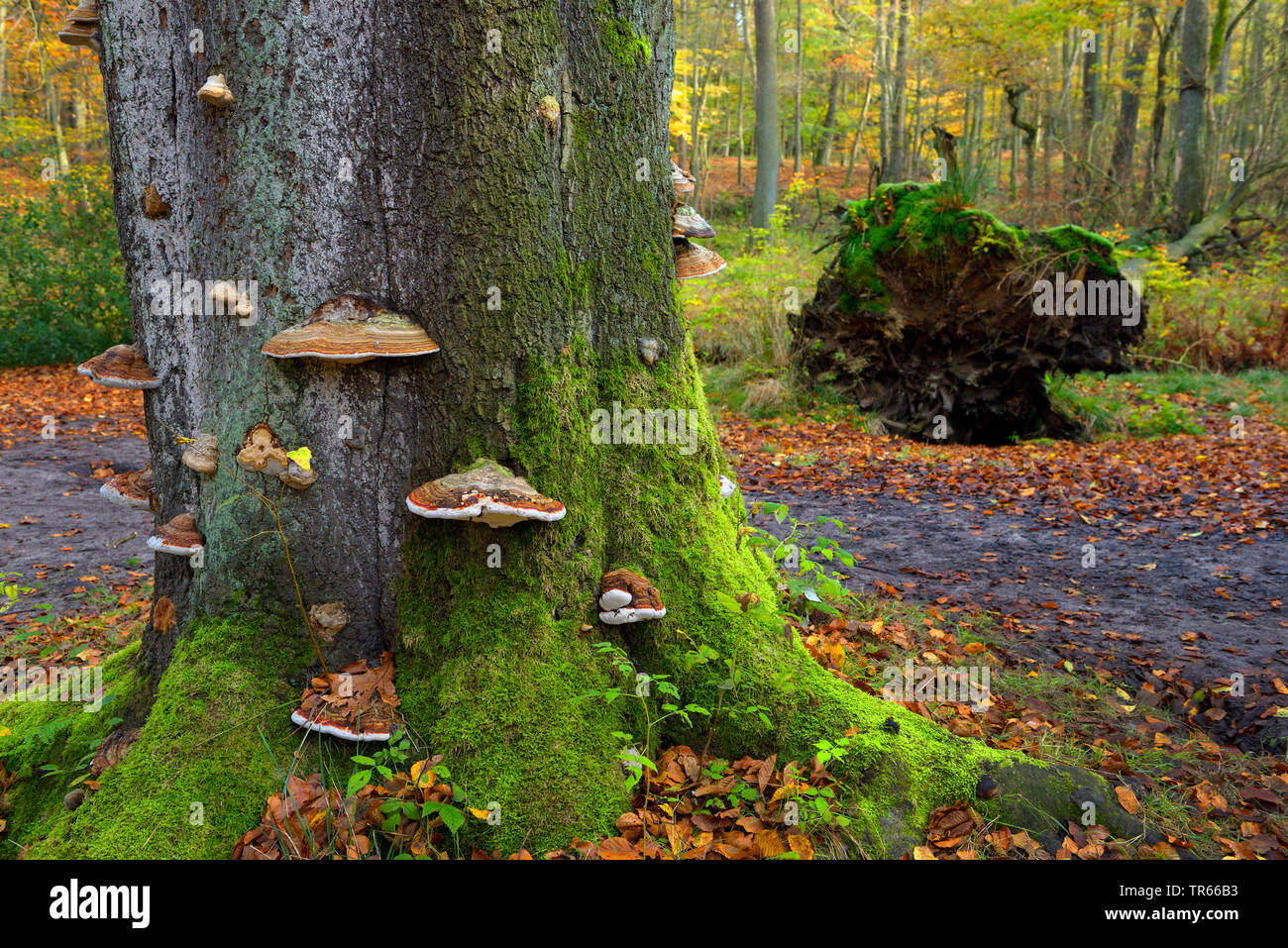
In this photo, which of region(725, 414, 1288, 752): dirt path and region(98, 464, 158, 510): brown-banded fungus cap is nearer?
region(98, 464, 158, 510): brown-banded fungus cap

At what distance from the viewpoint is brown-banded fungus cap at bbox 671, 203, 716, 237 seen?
3281mm

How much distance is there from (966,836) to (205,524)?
9.54 ft

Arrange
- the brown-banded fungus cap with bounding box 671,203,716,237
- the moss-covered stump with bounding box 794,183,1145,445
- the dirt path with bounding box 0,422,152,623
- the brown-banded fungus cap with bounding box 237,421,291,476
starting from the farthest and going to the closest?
the moss-covered stump with bounding box 794,183,1145,445 < the dirt path with bounding box 0,422,152,623 < the brown-banded fungus cap with bounding box 671,203,716,237 < the brown-banded fungus cap with bounding box 237,421,291,476

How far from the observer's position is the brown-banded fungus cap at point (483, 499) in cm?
235

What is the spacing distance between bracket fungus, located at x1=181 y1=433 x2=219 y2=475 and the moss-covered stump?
381 inches

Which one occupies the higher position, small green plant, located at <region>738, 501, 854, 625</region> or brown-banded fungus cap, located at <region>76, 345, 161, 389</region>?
brown-banded fungus cap, located at <region>76, 345, 161, 389</region>

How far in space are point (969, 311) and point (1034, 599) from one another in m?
6.49

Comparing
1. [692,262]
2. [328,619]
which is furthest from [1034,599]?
[328,619]

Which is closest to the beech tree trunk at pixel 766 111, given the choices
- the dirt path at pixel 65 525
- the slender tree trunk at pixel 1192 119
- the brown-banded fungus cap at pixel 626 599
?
the slender tree trunk at pixel 1192 119

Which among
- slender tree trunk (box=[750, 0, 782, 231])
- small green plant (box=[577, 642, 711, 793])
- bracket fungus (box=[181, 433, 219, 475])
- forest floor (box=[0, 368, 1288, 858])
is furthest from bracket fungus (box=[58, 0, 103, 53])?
slender tree trunk (box=[750, 0, 782, 231])

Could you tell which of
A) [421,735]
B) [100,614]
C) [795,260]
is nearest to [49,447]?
[100,614]

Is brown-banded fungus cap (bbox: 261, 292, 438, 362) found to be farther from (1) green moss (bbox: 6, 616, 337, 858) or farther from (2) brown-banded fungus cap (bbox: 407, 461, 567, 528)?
(1) green moss (bbox: 6, 616, 337, 858)

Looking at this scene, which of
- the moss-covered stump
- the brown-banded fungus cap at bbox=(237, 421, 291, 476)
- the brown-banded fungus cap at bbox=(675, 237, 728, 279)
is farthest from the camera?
the moss-covered stump

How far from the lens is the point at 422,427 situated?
2.65 m
